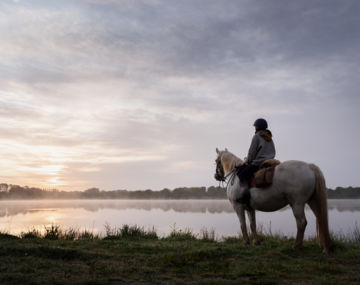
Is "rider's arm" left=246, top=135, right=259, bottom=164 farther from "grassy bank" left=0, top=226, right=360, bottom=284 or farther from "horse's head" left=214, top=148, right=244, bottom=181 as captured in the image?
"grassy bank" left=0, top=226, right=360, bottom=284

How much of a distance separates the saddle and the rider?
0.17 m

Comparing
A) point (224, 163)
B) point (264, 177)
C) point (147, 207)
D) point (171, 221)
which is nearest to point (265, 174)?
point (264, 177)

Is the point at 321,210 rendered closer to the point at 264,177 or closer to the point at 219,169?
the point at 264,177

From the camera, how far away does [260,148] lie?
8.19 metres

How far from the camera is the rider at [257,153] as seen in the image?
320 inches

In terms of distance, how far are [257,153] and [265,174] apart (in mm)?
Result: 763

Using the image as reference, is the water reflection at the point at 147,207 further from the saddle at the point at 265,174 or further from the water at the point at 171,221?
the saddle at the point at 265,174

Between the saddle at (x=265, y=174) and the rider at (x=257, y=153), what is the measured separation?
0.56 ft

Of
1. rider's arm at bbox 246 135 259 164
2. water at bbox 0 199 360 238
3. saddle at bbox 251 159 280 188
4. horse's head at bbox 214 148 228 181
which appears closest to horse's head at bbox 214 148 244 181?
horse's head at bbox 214 148 228 181

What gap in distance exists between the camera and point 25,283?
4590 millimetres

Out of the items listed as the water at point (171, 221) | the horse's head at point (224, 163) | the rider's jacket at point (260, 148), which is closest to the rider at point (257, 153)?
the rider's jacket at point (260, 148)

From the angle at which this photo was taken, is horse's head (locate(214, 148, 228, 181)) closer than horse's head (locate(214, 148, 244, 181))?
No

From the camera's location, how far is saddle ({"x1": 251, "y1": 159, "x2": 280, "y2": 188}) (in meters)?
7.52

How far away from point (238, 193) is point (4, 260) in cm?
537
